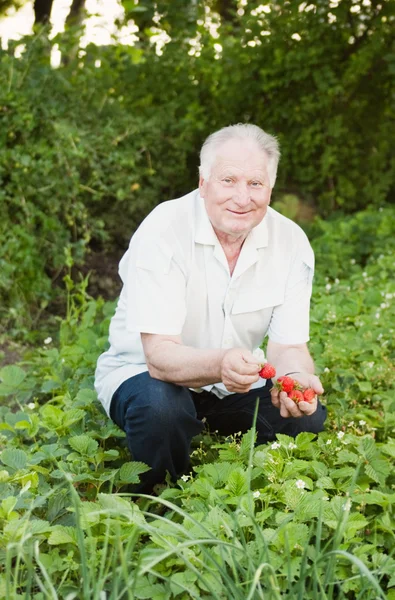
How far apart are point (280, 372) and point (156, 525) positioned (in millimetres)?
838

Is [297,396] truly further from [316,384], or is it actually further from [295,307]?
[295,307]

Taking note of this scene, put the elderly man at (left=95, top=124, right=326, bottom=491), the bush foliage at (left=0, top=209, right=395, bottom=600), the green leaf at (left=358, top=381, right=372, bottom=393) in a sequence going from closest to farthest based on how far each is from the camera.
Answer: the bush foliage at (left=0, top=209, right=395, bottom=600), the elderly man at (left=95, top=124, right=326, bottom=491), the green leaf at (left=358, top=381, right=372, bottom=393)

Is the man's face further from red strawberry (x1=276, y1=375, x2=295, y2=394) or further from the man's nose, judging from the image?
red strawberry (x1=276, y1=375, x2=295, y2=394)

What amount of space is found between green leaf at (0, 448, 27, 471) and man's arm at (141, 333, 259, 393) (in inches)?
19.4

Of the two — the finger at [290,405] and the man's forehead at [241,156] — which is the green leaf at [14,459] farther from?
the man's forehead at [241,156]

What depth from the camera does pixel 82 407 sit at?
3.10 meters

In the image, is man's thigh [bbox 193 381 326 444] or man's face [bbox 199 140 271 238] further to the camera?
man's thigh [bbox 193 381 326 444]

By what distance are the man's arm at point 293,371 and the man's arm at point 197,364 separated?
0.65ft

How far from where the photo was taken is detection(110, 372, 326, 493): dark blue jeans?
2.55m

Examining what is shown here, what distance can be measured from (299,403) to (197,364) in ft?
1.13

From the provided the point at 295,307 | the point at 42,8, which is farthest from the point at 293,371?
the point at 42,8

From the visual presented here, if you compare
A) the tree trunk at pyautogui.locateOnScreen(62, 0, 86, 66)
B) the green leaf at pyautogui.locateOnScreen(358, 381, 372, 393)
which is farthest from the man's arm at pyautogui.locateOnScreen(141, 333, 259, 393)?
the tree trunk at pyautogui.locateOnScreen(62, 0, 86, 66)

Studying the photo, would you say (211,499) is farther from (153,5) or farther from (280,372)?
(153,5)

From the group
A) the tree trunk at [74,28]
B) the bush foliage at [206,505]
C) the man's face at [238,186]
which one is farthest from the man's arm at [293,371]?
the tree trunk at [74,28]
